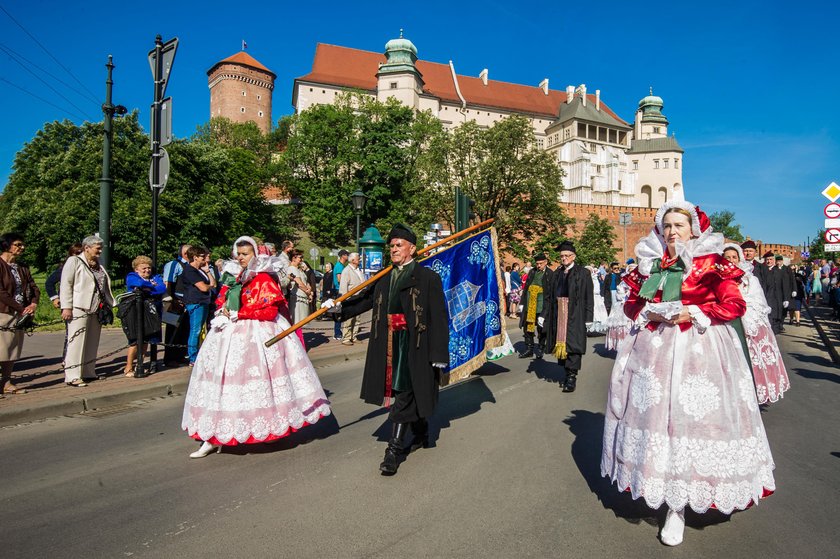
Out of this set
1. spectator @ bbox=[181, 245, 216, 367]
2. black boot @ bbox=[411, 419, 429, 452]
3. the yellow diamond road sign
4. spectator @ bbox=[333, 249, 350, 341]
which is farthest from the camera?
the yellow diamond road sign

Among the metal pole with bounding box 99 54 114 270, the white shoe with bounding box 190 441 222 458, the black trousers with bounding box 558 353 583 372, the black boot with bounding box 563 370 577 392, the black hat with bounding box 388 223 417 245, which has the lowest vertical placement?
the white shoe with bounding box 190 441 222 458

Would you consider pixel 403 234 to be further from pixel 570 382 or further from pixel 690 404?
pixel 570 382

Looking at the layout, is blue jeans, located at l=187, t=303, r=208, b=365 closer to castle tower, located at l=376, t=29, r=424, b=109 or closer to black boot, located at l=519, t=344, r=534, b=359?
black boot, located at l=519, t=344, r=534, b=359

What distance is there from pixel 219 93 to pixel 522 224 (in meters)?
56.9

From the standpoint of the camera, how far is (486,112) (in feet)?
Result: 288

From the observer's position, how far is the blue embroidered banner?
719cm

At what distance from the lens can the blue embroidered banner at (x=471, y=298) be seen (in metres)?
7.19

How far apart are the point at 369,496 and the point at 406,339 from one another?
145 centimetres

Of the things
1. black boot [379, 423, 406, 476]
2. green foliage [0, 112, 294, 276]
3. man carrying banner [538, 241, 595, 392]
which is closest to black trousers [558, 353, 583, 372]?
man carrying banner [538, 241, 595, 392]

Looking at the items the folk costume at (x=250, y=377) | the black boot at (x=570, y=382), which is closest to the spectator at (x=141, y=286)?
the folk costume at (x=250, y=377)

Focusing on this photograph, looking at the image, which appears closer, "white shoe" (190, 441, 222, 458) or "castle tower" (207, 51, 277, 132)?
"white shoe" (190, 441, 222, 458)

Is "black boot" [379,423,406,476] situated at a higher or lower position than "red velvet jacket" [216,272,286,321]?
lower

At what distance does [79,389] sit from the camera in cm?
796

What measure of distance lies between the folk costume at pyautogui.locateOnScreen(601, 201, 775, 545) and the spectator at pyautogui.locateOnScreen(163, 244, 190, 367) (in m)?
8.40
